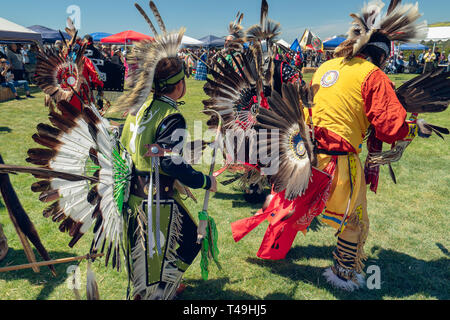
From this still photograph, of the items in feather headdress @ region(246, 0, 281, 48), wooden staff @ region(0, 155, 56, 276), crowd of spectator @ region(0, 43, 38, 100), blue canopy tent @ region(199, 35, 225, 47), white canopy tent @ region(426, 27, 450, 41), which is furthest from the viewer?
blue canopy tent @ region(199, 35, 225, 47)

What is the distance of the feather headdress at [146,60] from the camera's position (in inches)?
74.3

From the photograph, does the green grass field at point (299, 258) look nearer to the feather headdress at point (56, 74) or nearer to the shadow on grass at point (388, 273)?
the shadow on grass at point (388, 273)

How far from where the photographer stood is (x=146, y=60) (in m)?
1.90

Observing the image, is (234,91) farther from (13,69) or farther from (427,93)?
(13,69)

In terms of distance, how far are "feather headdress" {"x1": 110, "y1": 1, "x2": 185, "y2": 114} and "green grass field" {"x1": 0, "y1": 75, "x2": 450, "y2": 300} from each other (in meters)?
1.17

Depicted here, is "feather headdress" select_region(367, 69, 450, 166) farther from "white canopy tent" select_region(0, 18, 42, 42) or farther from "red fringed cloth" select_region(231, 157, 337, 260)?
"white canopy tent" select_region(0, 18, 42, 42)

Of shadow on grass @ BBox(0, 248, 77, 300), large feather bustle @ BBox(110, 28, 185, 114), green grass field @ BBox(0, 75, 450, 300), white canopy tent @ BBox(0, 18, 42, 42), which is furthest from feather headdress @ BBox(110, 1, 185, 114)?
white canopy tent @ BBox(0, 18, 42, 42)

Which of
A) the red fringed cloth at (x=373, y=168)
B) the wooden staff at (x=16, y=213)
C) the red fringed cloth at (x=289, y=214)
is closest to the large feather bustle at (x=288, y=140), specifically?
the red fringed cloth at (x=289, y=214)

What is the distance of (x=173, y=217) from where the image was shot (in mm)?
2076

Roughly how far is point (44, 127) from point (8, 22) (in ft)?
43.5

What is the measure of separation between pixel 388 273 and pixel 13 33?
1275 cm

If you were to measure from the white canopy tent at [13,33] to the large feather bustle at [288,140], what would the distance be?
1165 cm

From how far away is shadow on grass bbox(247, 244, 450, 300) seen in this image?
8.70ft
